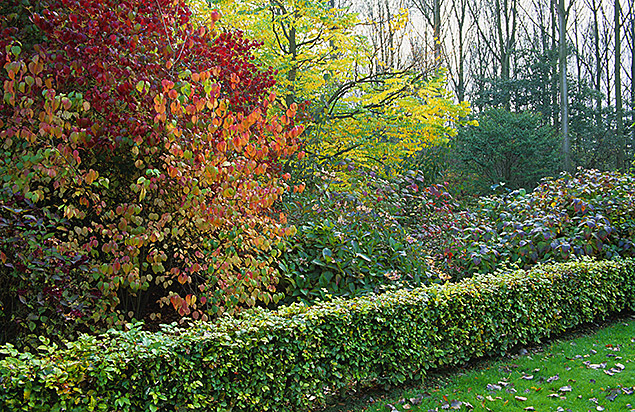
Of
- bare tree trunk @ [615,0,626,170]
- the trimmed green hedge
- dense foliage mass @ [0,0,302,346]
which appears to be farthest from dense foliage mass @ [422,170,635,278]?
bare tree trunk @ [615,0,626,170]

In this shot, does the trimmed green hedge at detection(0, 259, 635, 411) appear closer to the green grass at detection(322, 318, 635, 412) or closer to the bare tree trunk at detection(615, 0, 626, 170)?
the green grass at detection(322, 318, 635, 412)

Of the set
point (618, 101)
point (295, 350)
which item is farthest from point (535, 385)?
point (618, 101)

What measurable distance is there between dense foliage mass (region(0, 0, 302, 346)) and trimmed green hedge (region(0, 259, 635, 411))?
1.39 feet

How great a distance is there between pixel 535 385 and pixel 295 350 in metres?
2.20

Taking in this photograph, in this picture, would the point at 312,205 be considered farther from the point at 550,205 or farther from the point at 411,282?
the point at 550,205

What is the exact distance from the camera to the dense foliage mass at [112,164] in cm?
312

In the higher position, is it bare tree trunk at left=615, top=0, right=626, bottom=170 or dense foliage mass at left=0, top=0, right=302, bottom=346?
bare tree trunk at left=615, top=0, right=626, bottom=170

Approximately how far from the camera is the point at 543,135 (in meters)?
16.1

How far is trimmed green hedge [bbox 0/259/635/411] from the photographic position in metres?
2.41

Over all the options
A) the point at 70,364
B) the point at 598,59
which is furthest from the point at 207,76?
the point at 598,59

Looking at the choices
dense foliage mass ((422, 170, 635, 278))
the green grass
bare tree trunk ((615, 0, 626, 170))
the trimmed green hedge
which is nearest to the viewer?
the trimmed green hedge

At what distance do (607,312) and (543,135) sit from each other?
11.2 m

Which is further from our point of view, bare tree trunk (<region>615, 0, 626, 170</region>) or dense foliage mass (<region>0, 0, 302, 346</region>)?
bare tree trunk (<region>615, 0, 626, 170</region>)

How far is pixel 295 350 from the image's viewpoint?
3.31 m
